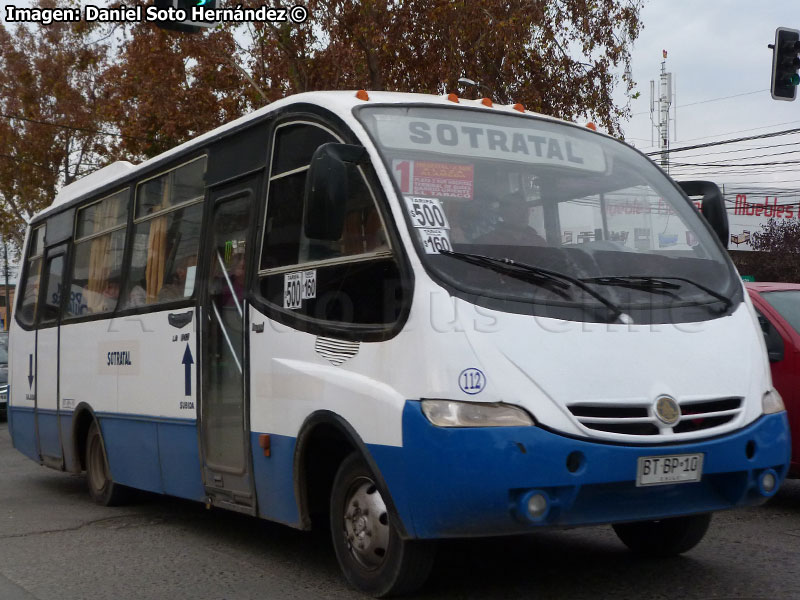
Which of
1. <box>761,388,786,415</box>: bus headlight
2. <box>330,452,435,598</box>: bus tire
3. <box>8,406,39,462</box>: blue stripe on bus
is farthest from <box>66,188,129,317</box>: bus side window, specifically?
<box>761,388,786,415</box>: bus headlight

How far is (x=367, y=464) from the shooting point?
17.4 feet

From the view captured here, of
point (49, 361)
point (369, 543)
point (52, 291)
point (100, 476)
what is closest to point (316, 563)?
point (369, 543)

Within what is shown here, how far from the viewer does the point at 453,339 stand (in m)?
4.95

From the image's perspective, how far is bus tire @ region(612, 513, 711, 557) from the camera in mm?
6117

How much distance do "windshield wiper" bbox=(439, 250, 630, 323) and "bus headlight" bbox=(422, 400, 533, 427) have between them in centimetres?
70

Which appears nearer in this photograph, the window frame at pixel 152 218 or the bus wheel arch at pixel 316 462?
the bus wheel arch at pixel 316 462

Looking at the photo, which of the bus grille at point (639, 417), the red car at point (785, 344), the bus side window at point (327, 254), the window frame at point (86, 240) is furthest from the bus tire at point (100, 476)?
the bus grille at point (639, 417)

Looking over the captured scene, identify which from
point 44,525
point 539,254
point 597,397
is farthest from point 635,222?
point 44,525

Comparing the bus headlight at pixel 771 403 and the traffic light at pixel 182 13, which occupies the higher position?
the traffic light at pixel 182 13

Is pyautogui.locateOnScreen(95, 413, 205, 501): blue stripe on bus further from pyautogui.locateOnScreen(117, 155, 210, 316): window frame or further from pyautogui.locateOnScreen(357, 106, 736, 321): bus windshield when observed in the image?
pyautogui.locateOnScreen(357, 106, 736, 321): bus windshield

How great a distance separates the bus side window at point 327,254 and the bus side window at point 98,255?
297 centimetres

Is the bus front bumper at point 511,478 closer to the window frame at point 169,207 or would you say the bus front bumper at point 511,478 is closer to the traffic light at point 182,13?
the window frame at point 169,207

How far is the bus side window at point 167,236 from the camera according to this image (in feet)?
25.1

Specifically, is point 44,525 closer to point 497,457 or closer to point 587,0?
point 497,457
